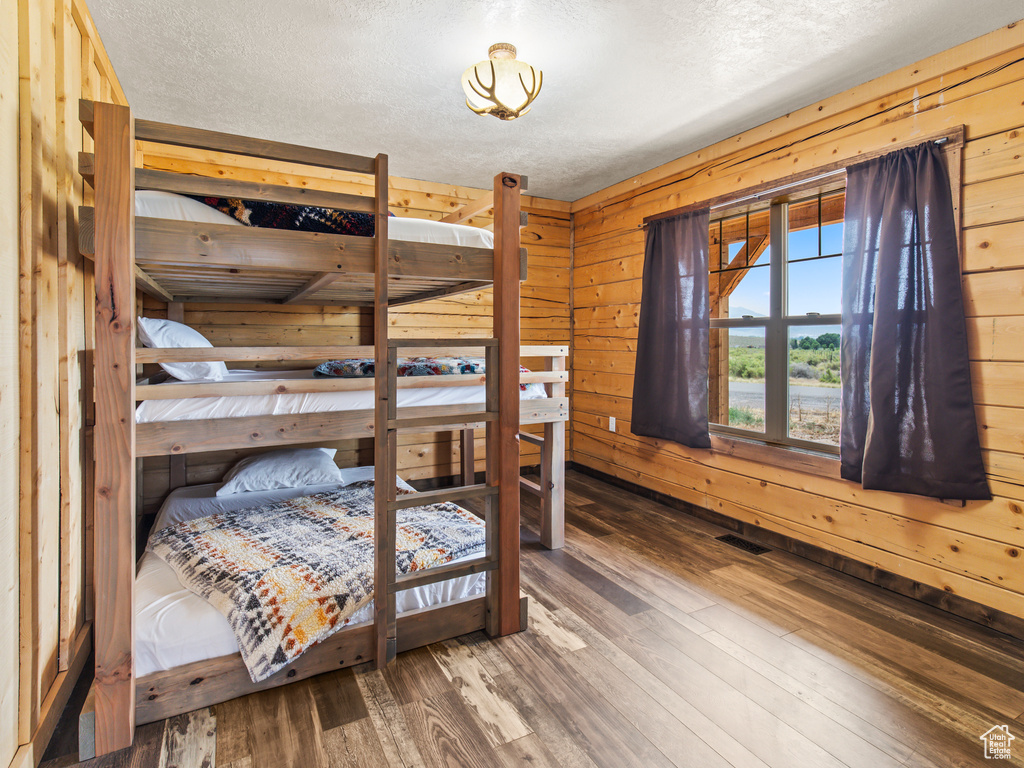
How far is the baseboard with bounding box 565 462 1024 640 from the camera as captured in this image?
6.79 feet

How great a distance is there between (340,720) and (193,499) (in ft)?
5.71

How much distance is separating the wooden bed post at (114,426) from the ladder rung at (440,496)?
740mm

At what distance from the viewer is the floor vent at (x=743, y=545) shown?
288 centimetres

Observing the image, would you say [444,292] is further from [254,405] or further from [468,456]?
[468,456]

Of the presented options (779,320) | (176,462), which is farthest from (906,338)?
(176,462)

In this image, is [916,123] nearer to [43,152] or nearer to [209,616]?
[43,152]

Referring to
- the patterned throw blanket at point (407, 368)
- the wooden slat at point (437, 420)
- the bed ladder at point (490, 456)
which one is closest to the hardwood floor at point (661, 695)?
the bed ladder at point (490, 456)

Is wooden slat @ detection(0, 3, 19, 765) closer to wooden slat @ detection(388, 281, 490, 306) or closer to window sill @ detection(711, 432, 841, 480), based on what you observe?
wooden slat @ detection(388, 281, 490, 306)

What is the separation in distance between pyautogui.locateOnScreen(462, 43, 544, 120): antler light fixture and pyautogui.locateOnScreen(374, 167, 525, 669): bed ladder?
0.47 meters

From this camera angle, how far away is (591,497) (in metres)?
3.85

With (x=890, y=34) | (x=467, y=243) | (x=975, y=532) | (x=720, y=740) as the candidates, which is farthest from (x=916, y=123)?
(x=720, y=740)

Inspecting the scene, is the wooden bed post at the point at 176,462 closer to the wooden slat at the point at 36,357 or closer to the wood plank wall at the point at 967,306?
the wooden slat at the point at 36,357

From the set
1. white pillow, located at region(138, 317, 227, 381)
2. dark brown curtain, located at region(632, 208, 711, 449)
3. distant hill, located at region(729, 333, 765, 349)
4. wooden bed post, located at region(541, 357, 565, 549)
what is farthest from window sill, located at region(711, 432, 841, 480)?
white pillow, located at region(138, 317, 227, 381)

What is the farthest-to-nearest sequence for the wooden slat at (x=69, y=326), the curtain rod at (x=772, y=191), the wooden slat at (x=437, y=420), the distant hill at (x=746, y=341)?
the distant hill at (x=746, y=341)
the curtain rod at (x=772, y=191)
the wooden slat at (x=437, y=420)
the wooden slat at (x=69, y=326)
